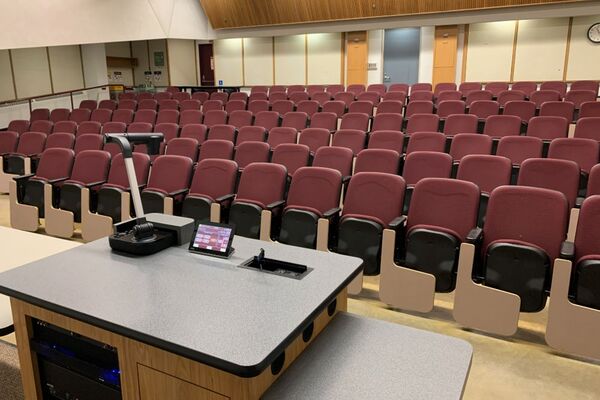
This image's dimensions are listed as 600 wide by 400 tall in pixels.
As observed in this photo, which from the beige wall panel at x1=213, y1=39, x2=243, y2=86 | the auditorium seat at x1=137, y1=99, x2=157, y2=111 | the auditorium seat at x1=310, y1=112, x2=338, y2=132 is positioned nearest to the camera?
the auditorium seat at x1=310, y1=112, x2=338, y2=132

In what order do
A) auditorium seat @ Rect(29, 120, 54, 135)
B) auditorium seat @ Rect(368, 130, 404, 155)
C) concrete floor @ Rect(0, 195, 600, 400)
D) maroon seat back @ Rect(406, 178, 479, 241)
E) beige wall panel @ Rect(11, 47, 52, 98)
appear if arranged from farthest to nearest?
beige wall panel @ Rect(11, 47, 52, 98)
auditorium seat @ Rect(29, 120, 54, 135)
auditorium seat @ Rect(368, 130, 404, 155)
maroon seat back @ Rect(406, 178, 479, 241)
concrete floor @ Rect(0, 195, 600, 400)

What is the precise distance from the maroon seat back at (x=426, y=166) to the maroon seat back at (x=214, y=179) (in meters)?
1.39

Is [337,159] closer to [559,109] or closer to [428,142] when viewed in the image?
[428,142]

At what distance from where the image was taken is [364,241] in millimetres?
2928

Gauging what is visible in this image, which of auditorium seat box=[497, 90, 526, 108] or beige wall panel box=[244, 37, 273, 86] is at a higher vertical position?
beige wall panel box=[244, 37, 273, 86]

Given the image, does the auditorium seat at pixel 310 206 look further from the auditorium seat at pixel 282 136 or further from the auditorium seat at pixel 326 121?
the auditorium seat at pixel 326 121

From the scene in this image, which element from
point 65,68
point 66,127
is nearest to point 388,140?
point 66,127

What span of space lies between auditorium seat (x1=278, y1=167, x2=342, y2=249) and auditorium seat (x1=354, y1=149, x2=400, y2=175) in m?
0.56

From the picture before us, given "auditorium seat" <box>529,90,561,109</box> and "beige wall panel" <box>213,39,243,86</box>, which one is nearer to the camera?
"auditorium seat" <box>529,90,561,109</box>

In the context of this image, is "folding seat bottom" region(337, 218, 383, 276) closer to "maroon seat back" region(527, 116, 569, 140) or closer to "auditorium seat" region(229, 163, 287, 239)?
"auditorium seat" region(229, 163, 287, 239)

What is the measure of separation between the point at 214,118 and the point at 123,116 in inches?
62.3

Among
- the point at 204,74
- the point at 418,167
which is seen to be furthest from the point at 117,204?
the point at 204,74

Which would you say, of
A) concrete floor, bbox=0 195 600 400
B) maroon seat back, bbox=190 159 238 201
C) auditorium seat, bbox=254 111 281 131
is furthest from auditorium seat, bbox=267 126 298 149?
concrete floor, bbox=0 195 600 400

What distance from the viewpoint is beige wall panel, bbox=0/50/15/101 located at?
32.8 feet
